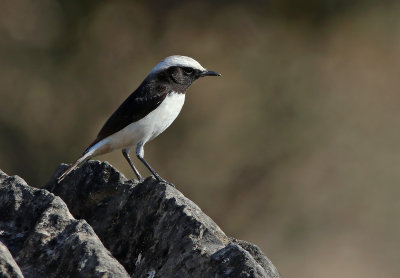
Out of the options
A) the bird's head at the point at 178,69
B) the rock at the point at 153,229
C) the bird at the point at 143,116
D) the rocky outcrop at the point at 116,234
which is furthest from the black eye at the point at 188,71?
the rocky outcrop at the point at 116,234

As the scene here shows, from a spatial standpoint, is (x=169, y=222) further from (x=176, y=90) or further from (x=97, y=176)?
(x=176, y=90)

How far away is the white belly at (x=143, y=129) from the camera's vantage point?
688 centimetres

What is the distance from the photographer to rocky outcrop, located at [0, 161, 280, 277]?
293cm

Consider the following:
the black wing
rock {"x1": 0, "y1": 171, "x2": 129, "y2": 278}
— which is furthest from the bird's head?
rock {"x1": 0, "y1": 171, "x2": 129, "y2": 278}

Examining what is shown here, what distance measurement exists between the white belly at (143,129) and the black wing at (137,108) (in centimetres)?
4

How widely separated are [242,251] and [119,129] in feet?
13.6

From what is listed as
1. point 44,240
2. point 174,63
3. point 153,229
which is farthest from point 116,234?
point 174,63

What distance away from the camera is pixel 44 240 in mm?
3150

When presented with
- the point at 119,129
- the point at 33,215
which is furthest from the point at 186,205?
the point at 119,129

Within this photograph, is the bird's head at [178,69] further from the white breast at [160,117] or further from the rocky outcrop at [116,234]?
the rocky outcrop at [116,234]

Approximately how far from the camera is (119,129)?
273 inches

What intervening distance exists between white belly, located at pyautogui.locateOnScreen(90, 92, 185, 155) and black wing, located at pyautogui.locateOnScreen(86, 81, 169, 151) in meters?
0.04

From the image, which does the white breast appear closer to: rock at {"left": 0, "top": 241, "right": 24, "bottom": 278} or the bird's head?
the bird's head

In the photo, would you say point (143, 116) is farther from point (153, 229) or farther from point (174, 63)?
point (153, 229)
